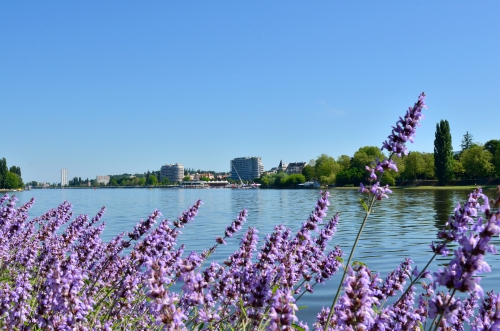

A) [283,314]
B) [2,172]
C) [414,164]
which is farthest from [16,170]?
[283,314]

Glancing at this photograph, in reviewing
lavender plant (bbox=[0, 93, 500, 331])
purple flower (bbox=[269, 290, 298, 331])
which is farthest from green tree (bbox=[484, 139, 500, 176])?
purple flower (bbox=[269, 290, 298, 331])

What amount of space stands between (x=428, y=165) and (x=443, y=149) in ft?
66.6

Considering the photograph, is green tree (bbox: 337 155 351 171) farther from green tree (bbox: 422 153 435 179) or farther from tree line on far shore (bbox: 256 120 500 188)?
green tree (bbox: 422 153 435 179)

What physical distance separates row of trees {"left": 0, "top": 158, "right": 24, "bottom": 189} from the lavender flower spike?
12319 centimetres

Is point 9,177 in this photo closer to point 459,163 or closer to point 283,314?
point 459,163

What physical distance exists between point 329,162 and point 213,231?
108 metres

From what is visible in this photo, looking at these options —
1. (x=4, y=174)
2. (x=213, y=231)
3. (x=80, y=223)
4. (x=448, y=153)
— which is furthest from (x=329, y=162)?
(x=80, y=223)

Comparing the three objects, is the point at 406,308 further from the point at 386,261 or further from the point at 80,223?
the point at 386,261

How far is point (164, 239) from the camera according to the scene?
15.1 feet

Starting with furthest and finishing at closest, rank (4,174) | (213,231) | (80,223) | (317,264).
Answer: (4,174) < (213,231) < (80,223) < (317,264)

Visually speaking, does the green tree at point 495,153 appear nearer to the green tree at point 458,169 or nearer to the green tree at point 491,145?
the green tree at point 491,145

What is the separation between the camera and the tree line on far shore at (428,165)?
77.8 metres

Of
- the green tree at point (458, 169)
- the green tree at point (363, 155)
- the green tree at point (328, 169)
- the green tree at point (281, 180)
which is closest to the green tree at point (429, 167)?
the green tree at point (458, 169)

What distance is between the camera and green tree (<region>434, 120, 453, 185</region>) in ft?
252
